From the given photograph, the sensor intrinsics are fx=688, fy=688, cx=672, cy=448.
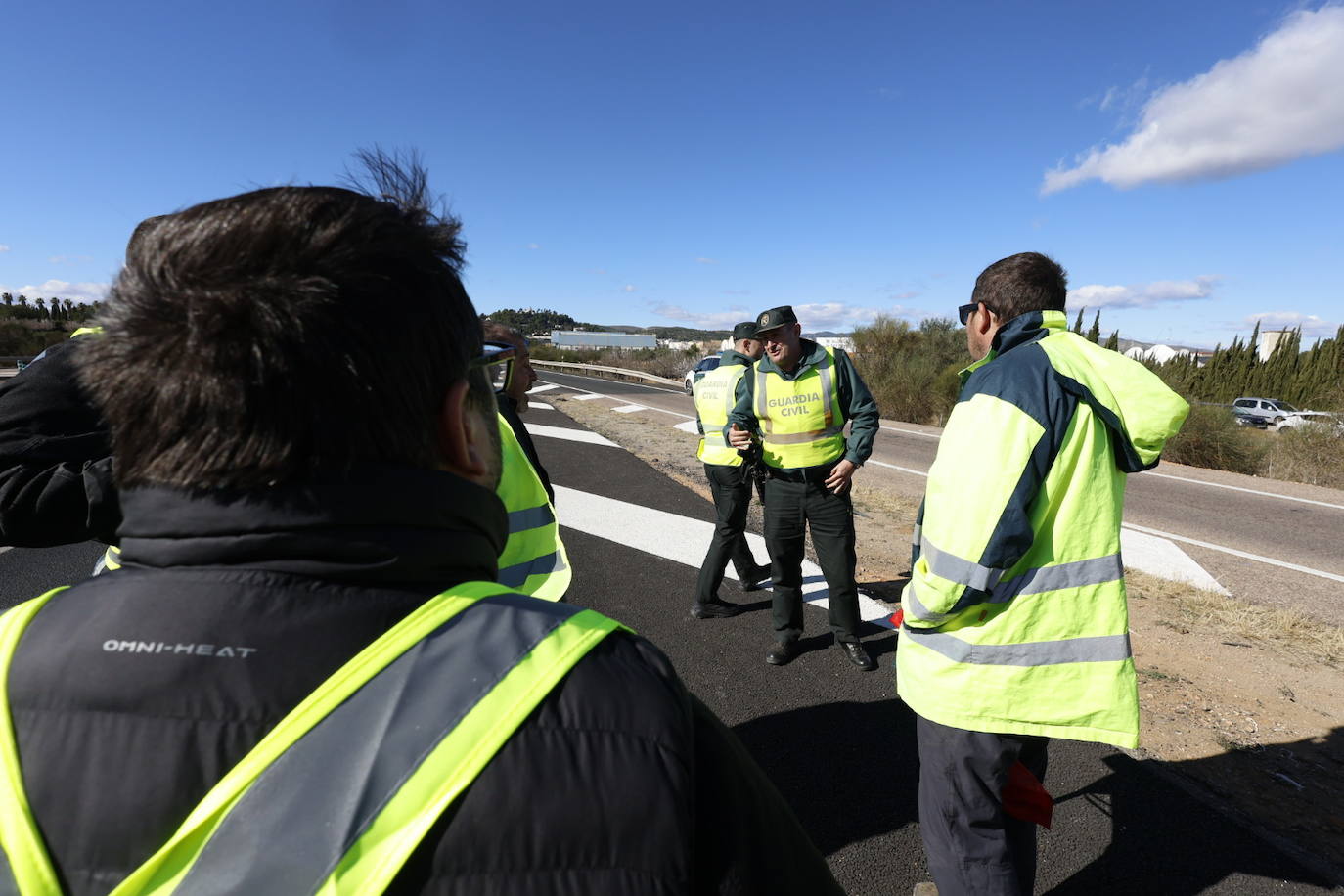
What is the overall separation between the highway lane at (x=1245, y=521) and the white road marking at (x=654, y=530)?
12.3 ft

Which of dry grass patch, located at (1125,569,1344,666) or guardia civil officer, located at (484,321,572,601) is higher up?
guardia civil officer, located at (484,321,572,601)

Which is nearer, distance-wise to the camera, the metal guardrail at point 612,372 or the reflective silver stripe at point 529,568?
the reflective silver stripe at point 529,568

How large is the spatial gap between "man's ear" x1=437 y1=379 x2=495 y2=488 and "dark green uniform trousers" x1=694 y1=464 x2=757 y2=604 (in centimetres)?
394

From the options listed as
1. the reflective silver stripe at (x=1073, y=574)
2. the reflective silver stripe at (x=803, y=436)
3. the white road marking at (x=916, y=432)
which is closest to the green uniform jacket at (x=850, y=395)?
the reflective silver stripe at (x=803, y=436)

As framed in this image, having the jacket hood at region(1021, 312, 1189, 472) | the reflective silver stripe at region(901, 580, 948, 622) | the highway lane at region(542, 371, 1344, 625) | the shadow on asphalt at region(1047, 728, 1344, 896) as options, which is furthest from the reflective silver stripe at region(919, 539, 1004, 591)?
the highway lane at region(542, 371, 1344, 625)

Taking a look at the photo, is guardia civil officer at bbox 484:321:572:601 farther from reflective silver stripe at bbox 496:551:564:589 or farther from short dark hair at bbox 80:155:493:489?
short dark hair at bbox 80:155:493:489

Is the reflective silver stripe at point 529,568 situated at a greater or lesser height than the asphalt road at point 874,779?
greater

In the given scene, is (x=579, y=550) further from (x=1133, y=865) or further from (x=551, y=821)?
(x=551, y=821)

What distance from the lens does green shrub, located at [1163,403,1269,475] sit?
13.6m

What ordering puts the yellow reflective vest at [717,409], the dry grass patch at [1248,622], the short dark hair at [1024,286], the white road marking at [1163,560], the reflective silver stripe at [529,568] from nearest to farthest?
1. the short dark hair at [1024,286]
2. the reflective silver stripe at [529,568]
3. the dry grass patch at [1248,622]
4. the yellow reflective vest at [717,409]
5. the white road marking at [1163,560]

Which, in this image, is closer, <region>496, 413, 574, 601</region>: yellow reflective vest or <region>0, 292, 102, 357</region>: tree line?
<region>496, 413, 574, 601</region>: yellow reflective vest

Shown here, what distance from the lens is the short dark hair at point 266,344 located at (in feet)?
2.59

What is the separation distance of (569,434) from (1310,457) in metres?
13.8

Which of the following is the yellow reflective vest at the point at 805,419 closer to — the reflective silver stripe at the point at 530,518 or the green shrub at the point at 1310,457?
the reflective silver stripe at the point at 530,518
